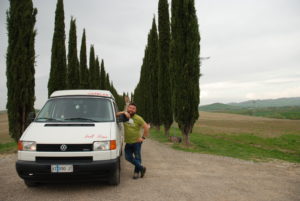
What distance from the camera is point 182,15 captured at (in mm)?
12773

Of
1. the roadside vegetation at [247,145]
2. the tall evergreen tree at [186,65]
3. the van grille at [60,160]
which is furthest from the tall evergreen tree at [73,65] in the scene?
the van grille at [60,160]

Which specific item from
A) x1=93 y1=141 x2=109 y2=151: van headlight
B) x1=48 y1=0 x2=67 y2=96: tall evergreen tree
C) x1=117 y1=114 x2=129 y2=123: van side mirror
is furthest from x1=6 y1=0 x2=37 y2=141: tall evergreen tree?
x1=93 y1=141 x2=109 y2=151: van headlight

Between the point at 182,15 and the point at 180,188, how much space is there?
10.5 meters

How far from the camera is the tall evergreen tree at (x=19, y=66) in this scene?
1114 cm

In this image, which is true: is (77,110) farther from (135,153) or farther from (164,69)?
(164,69)

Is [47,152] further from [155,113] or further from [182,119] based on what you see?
[155,113]

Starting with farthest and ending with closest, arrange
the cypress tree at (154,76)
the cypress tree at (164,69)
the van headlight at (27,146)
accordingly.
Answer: the cypress tree at (154,76)
the cypress tree at (164,69)
the van headlight at (27,146)

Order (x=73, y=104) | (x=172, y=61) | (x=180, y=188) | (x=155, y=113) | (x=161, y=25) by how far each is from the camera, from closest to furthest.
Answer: (x=180, y=188) < (x=73, y=104) < (x=172, y=61) < (x=161, y=25) < (x=155, y=113)

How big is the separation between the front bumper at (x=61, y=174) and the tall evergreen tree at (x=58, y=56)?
15.9 m

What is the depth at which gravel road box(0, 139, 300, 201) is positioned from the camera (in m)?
Answer: 4.43

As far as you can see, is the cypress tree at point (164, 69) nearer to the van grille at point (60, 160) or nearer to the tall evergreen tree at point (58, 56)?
the tall evergreen tree at point (58, 56)

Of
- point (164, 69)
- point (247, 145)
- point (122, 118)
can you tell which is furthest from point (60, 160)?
point (164, 69)

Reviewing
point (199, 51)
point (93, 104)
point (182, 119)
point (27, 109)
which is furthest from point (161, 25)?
point (93, 104)

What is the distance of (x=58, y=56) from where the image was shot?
775 inches
